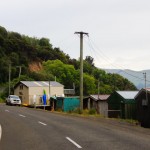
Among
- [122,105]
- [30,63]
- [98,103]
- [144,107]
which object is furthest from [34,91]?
[144,107]

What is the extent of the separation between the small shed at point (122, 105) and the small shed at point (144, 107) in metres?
7.59

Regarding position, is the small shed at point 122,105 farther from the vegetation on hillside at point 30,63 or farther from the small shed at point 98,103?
the vegetation on hillside at point 30,63

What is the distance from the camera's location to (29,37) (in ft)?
568

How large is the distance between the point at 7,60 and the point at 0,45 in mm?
8073

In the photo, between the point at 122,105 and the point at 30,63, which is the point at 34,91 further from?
the point at 122,105

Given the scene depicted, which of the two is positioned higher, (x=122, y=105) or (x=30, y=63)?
(x=30, y=63)

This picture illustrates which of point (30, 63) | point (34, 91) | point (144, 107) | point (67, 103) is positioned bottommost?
point (144, 107)

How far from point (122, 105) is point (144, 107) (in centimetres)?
1061

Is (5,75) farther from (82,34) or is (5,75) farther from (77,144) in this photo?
(77,144)

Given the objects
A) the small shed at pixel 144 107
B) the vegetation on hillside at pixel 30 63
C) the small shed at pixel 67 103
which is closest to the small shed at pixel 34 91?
the vegetation on hillside at pixel 30 63

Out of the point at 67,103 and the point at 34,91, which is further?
the point at 34,91

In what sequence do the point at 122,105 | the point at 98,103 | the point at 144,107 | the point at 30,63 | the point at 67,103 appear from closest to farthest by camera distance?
the point at 144,107
the point at 122,105
the point at 98,103
the point at 67,103
the point at 30,63

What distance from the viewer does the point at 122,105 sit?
41062mm

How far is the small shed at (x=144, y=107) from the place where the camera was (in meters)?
29.5
